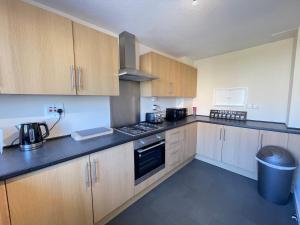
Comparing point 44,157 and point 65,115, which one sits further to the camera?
point 65,115

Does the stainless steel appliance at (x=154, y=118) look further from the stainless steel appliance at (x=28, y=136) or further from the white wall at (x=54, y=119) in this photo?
the stainless steel appliance at (x=28, y=136)

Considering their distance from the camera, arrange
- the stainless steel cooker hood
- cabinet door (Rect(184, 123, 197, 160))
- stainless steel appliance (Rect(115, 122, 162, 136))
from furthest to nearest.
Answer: cabinet door (Rect(184, 123, 197, 160)) < the stainless steel cooker hood < stainless steel appliance (Rect(115, 122, 162, 136))

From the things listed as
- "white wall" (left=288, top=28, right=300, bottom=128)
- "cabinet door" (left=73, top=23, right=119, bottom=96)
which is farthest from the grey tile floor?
"cabinet door" (left=73, top=23, right=119, bottom=96)

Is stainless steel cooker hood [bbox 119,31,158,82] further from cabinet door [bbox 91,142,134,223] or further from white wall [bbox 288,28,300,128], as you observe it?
white wall [bbox 288,28,300,128]

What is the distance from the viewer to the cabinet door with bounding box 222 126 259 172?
2.17 m

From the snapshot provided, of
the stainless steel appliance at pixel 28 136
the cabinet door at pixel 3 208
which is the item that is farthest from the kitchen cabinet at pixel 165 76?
the cabinet door at pixel 3 208

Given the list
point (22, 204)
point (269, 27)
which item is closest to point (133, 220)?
point (22, 204)

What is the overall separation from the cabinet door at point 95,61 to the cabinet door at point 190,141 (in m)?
1.57

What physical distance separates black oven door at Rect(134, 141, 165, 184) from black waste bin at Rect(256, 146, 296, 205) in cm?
133

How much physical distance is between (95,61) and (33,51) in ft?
1.71

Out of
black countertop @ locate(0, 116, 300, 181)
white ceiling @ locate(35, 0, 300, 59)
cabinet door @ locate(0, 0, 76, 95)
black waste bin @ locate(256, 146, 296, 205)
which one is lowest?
black waste bin @ locate(256, 146, 296, 205)

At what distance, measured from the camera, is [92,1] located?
4.42ft

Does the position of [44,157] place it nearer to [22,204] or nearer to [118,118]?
[22,204]

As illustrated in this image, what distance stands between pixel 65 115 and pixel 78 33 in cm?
90
